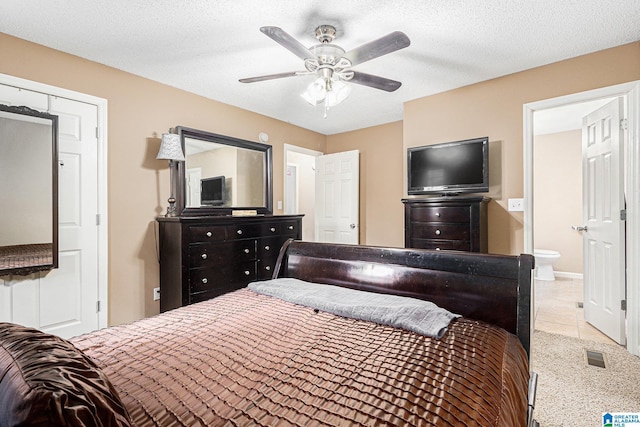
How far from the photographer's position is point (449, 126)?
3324 millimetres

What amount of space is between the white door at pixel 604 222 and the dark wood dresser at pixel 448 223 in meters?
0.95

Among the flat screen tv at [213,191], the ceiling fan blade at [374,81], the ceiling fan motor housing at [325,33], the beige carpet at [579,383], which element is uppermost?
the ceiling fan motor housing at [325,33]

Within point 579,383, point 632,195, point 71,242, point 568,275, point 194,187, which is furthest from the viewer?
point 568,275

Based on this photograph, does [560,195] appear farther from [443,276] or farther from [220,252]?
[220,252]

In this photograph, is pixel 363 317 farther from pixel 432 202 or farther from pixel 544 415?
pixel 432 202

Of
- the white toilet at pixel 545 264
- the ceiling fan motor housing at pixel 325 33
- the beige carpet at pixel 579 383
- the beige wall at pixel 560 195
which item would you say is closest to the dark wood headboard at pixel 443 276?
the beige carpet at pixel 579 383

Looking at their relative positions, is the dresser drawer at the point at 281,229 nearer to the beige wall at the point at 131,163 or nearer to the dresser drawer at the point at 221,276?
the dresser drawer at the point at 221,276

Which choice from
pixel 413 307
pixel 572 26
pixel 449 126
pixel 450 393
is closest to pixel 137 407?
pixel 450 393

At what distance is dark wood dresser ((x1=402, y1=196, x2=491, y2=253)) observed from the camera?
2.80m

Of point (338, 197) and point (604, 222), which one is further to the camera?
point (338, 197)

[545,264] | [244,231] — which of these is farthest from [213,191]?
[545,264]

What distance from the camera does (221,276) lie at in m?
2.99

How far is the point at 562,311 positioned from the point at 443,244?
1.81 meters

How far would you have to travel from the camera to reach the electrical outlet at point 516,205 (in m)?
2.89
